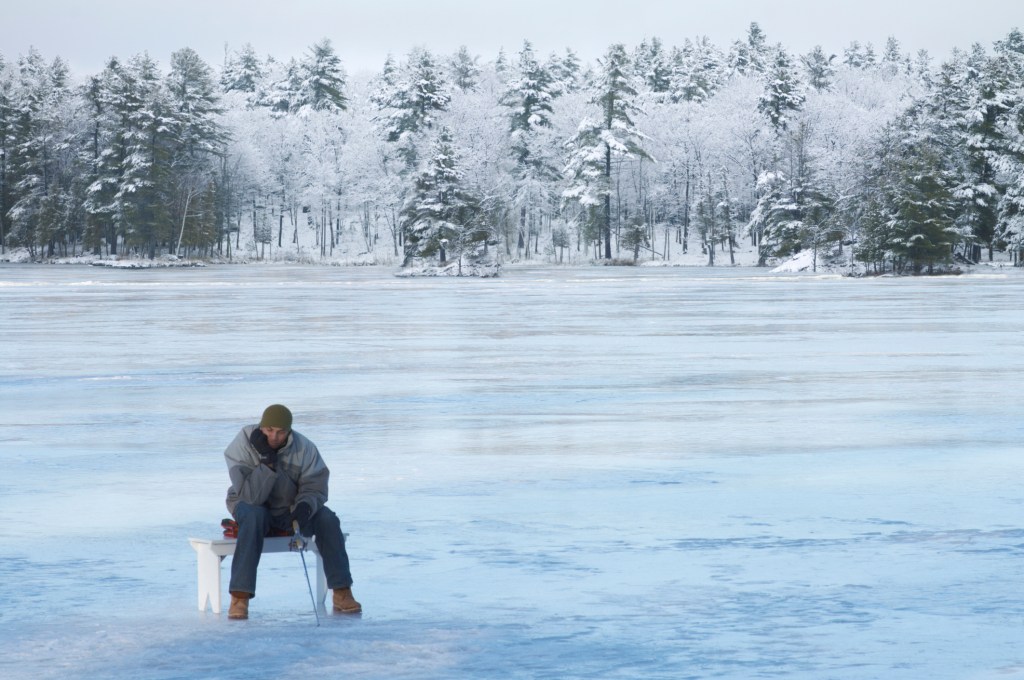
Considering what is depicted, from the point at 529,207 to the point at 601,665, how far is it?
115m

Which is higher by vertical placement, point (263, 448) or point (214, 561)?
point (263, 448)

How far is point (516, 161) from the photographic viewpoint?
125m

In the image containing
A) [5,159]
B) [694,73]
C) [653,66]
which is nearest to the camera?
[5,159]

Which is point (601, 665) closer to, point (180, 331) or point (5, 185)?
point (180, 331)

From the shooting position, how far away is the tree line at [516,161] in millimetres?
94688

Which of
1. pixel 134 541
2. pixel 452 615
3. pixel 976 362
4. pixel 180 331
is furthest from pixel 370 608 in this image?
pixel 180 331

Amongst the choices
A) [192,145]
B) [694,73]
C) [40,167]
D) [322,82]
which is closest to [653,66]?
[694,73]

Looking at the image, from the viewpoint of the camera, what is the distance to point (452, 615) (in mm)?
7953

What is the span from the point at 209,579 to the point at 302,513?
0.64 meters

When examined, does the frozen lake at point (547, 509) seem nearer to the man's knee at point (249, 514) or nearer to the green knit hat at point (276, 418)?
the man's knee at point (249, 514)

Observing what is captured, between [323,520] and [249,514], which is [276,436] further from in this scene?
[323,520]

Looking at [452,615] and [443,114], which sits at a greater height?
[443,114]

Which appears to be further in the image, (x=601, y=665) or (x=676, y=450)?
(x=676, y=450)

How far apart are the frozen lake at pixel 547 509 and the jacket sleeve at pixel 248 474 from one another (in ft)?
→ 2.14
